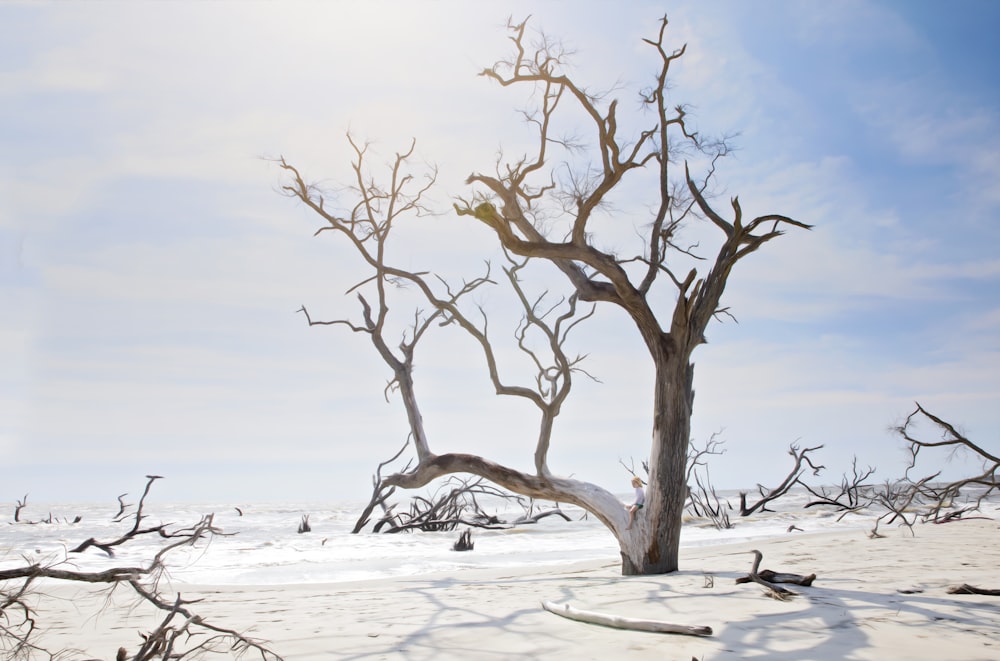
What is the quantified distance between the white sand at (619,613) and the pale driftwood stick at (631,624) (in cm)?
6

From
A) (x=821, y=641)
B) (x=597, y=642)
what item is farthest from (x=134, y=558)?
(x=821, y=641)

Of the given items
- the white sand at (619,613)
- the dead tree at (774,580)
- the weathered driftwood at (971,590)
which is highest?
the dead tree at (774,580)

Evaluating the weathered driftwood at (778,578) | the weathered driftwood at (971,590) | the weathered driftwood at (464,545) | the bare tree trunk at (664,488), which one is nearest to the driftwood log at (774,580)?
the weathered driftwood at (778,578)

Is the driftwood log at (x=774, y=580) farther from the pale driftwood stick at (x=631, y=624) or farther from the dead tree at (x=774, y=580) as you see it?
the pale driftwood stick at (x=631, y=624)

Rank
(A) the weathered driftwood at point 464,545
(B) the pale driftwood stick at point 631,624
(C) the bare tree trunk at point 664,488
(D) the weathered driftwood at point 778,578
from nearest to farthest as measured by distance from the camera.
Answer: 1. (B) the pale driftwood stick at point 631,624
2. (D) the weathered driftwood at point 778,578
3. (C) the bare tree trunk at point 664,488
4. (A) the weathered driftwood at point 464,545

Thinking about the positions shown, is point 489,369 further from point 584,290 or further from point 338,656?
point 338,656

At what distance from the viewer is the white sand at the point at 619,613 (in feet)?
13.1

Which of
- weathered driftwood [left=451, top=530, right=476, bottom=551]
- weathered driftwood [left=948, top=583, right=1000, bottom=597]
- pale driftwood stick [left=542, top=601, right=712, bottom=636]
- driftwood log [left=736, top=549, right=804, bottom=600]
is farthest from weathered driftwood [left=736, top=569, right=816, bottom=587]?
weathered driftwood [left=451, top=530, right=476, bottom=551]

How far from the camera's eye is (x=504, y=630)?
4.70 m

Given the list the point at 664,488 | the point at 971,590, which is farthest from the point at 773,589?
the point at 664,488

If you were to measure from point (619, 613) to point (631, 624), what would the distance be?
2.59 ft

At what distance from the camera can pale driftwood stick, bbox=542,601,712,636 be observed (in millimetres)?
4188

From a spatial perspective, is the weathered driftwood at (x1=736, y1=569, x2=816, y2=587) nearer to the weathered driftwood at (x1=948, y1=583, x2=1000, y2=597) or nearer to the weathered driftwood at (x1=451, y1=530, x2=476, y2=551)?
the weathered driftwood at (x1=948, y1=583, x2=1000, y2=597)

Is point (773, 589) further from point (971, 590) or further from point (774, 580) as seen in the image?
point (971, 590)
